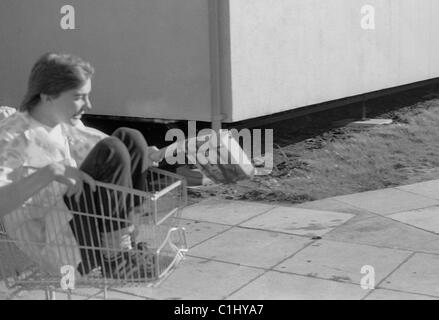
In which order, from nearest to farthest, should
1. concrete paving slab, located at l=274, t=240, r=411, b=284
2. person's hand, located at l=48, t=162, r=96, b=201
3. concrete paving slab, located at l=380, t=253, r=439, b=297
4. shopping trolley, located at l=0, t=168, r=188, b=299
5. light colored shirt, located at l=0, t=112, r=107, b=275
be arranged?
person's hand, located at l=48, t=162, r=96, b=201, shopping trolley, located at l=0, t=168, r=188, b=299, light colored shirt, located at l=0, t=112, r=107, b=275, concrete paving slab, located at l=380, t=253, r=439, b=297, concrete paving slab, located at l=274, t=240, r=411, b=284

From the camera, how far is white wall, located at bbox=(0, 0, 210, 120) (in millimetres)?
8164

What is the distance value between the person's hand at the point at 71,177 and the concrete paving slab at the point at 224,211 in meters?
3.31

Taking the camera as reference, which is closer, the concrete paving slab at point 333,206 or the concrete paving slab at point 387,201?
the concrete paving slab at point 333,206

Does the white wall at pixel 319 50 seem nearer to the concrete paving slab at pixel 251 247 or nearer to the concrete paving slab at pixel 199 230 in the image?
the concrete paving slab at pixel 199 230

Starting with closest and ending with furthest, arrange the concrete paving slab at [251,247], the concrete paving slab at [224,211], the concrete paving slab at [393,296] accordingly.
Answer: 1. the concrete paving slab at [393,296]
2. the concrete paving slab at [251,247]
3. the concrete paving slab at [224,211]

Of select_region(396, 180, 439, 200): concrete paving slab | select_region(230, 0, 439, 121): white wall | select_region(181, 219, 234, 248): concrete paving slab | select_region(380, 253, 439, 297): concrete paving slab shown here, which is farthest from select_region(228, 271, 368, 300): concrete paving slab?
select_region(230, 0, 439, 121): white wall

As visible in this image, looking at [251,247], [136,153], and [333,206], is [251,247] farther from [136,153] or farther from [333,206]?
[136,153]

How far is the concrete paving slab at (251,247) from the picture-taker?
18.1ft

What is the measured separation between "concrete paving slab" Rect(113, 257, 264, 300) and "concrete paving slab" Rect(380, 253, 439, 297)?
915 mm

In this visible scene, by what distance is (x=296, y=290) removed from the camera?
4.86m

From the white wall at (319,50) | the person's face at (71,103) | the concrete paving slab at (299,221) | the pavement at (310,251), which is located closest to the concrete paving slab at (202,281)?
the pavement at (310,251)

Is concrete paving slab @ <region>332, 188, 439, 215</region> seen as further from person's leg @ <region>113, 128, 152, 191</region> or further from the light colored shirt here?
the light colored shirt

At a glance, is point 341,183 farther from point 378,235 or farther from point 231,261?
point 231,261
